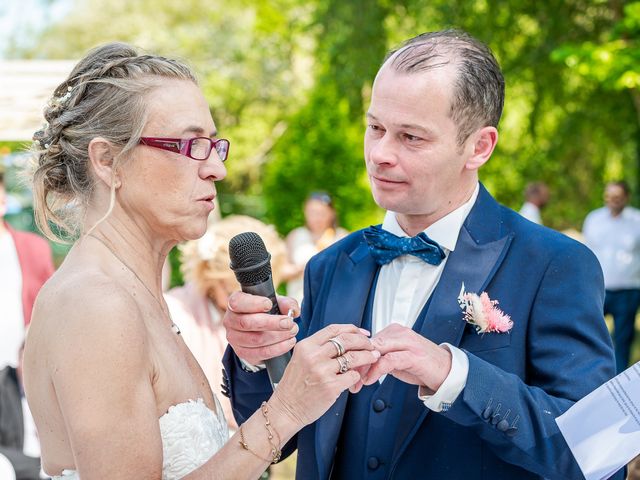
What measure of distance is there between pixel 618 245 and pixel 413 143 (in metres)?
9.43

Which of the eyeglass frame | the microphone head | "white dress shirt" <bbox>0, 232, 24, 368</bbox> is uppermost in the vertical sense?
the eyeglass frame

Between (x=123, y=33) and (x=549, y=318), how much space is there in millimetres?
32034

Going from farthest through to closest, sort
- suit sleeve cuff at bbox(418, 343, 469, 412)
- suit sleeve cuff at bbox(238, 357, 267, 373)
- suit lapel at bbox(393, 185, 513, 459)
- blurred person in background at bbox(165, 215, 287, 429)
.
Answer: blurred person in background at bbox(165, 215, 287, 429)
suit sleeve cuff at bbox(238, 357, 267, 373)
suit lapel at bbox(393, 185, 513, 459)
suit sleeve cuff at bbox(418, 343, 469, 412)

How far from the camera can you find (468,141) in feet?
8.68

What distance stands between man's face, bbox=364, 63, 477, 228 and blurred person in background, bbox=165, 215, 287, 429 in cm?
225

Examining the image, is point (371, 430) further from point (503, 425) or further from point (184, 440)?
point (184, 440)

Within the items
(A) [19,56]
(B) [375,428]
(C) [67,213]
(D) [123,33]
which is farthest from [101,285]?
(A) [19,56]

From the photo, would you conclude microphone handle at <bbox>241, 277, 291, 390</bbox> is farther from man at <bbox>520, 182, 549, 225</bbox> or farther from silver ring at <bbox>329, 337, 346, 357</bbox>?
man at <bbox>520, 182, 549, 225</bbox>

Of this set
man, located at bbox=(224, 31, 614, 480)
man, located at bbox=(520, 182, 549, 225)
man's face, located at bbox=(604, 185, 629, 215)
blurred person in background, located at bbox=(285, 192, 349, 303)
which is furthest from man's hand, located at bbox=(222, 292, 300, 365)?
man, located at bbox=(520, 182, 549, 225)

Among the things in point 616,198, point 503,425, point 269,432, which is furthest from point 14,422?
point 616,198

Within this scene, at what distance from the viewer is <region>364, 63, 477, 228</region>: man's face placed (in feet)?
8.38

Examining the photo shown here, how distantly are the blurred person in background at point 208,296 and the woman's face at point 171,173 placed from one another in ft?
7.60

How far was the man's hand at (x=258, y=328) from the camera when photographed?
232cm

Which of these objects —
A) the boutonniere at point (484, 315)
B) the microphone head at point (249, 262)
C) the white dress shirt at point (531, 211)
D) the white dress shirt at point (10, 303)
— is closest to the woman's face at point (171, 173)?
the microphone head at point (249, 262)
